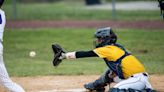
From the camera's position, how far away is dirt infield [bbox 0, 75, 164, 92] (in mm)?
11312

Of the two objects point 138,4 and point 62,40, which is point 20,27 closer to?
point 62,40

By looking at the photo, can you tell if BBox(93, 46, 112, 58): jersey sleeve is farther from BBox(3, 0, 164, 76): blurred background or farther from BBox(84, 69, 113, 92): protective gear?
BBox(3, 0, 164, 76): blurred background

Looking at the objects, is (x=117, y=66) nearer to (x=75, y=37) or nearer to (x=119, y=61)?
(x=119, y=61)

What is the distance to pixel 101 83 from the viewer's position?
34.7 feet

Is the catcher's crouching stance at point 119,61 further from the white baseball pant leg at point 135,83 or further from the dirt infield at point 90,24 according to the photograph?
the dirt infield at point 90,24

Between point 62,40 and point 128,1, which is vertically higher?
point 62,40

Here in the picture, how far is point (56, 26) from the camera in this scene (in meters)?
23.6

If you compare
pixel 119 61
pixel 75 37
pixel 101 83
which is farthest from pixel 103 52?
pixel 75 37

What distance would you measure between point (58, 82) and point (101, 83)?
5.94 ft

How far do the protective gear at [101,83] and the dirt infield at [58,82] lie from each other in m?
0.47

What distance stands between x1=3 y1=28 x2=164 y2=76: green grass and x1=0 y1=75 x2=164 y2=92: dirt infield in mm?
683

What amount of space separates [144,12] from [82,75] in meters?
15.2

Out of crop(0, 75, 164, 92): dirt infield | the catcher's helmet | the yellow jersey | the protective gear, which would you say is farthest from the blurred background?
the yellow jersey

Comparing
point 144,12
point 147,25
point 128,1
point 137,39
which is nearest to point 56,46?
point 137,39
